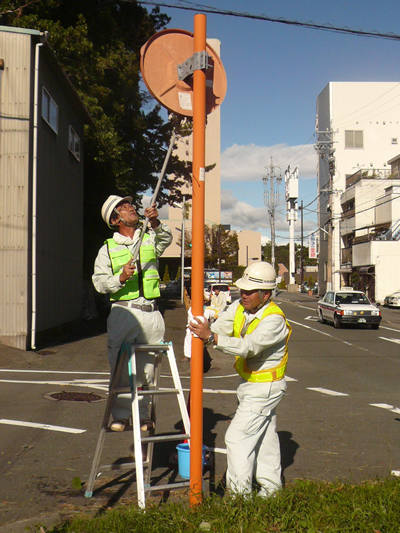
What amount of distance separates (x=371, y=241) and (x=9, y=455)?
50.2 m

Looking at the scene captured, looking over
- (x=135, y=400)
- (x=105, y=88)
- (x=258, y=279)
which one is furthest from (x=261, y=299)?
(x=105, y=88)

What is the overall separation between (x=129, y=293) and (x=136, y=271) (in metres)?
0.20

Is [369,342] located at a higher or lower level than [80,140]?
lower

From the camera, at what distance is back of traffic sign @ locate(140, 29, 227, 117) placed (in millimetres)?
4258

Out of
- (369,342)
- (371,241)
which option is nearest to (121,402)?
(369,342)

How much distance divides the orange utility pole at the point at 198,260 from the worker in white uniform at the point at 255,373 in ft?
0.81

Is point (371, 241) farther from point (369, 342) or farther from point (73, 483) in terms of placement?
point (73, 483)

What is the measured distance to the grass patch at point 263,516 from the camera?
148 inches

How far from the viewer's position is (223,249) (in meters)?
92.8

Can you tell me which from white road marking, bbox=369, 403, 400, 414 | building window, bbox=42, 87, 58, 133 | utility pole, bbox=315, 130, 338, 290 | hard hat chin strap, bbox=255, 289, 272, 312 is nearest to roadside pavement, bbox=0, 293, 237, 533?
hard hat chin strap, bbox=255, 289, 272, 312

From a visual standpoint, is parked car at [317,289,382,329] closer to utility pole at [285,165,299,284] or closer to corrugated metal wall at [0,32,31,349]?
corrugated metal wall at [0,32,31,349]

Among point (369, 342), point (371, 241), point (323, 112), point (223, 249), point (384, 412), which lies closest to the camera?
point (384, 412)

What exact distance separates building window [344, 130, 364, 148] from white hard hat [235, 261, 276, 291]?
71442 millimetres

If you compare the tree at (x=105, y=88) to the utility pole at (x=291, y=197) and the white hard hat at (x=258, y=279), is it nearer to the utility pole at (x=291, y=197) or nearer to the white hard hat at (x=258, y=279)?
the white hard hat at (x=258, y=279)
